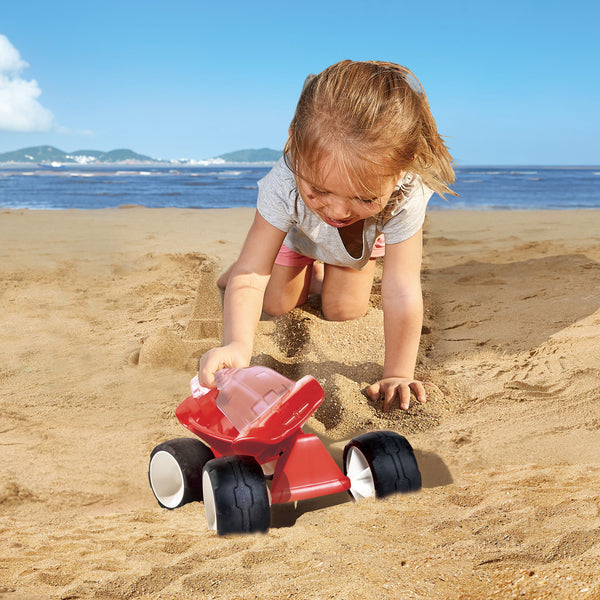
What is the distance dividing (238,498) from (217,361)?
459 millimetres

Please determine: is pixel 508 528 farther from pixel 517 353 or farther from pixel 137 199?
pixel 137 199

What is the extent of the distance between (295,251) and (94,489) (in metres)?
1.47

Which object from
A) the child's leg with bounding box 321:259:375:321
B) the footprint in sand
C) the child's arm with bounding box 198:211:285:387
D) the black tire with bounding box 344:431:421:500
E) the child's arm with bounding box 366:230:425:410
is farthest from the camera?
the child's leg with bounding box 321:259:375:321

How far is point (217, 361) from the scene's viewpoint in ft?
5.13

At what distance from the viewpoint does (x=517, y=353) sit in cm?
230

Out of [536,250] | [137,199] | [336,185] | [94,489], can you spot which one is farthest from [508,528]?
[137,199]

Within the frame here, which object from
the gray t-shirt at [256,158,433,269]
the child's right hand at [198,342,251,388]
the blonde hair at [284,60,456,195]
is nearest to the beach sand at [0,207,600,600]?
the child's right hand at [198,342,251,388]

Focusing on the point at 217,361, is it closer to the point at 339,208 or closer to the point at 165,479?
the point at 165,479

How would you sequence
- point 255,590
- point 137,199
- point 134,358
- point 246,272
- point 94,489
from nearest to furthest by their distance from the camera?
1. point 255,590
2. point 94,489
3. point 246,272
4. point 134,358
5. point 137,199

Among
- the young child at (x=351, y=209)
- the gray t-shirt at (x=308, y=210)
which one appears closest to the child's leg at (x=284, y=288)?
the young child at (x=351, y=209)

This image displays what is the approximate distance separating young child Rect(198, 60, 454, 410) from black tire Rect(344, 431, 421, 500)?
1.44 ft

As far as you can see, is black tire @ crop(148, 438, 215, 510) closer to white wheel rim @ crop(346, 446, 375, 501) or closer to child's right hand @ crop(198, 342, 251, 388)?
child's right hand @ crop(198, 342, 251, 388)

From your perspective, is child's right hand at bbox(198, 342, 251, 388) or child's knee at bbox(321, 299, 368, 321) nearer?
child's right hand at bbox(198, 342, 251, 388)

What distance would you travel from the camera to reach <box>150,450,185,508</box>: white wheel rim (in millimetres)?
1435
